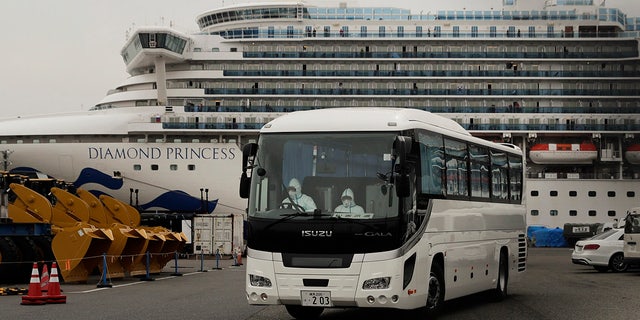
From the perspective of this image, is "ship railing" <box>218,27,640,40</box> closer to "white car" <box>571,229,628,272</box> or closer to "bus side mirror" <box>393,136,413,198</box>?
"white car" <box>571,229,628,272</box>

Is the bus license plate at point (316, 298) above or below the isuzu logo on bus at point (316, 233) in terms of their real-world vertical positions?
below

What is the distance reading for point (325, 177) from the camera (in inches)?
522

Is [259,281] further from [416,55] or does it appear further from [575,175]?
[416,55]

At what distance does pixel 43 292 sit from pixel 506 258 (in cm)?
843

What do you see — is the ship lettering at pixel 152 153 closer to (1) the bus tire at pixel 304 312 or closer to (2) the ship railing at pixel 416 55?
(2) the ship railing at pixel 416 55

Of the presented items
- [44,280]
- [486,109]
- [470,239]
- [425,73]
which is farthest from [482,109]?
[470,239]

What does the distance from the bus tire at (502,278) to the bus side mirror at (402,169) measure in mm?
5690

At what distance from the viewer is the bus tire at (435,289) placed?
46.1 feet

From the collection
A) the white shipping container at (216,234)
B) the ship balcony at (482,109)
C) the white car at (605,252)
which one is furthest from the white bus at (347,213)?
the ship balcony at (482,109)

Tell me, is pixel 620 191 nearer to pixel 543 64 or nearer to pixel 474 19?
pixel 543 64

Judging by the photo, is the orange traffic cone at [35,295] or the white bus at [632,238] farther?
the white bus at [632,238]

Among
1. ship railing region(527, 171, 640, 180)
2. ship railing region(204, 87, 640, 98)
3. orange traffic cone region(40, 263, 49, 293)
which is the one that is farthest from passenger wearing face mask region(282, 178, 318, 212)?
ship railing region(527, 171, 640, 180)

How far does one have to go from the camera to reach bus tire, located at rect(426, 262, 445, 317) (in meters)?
14.1

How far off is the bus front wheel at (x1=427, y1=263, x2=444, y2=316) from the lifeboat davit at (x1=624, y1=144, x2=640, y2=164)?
152ft
